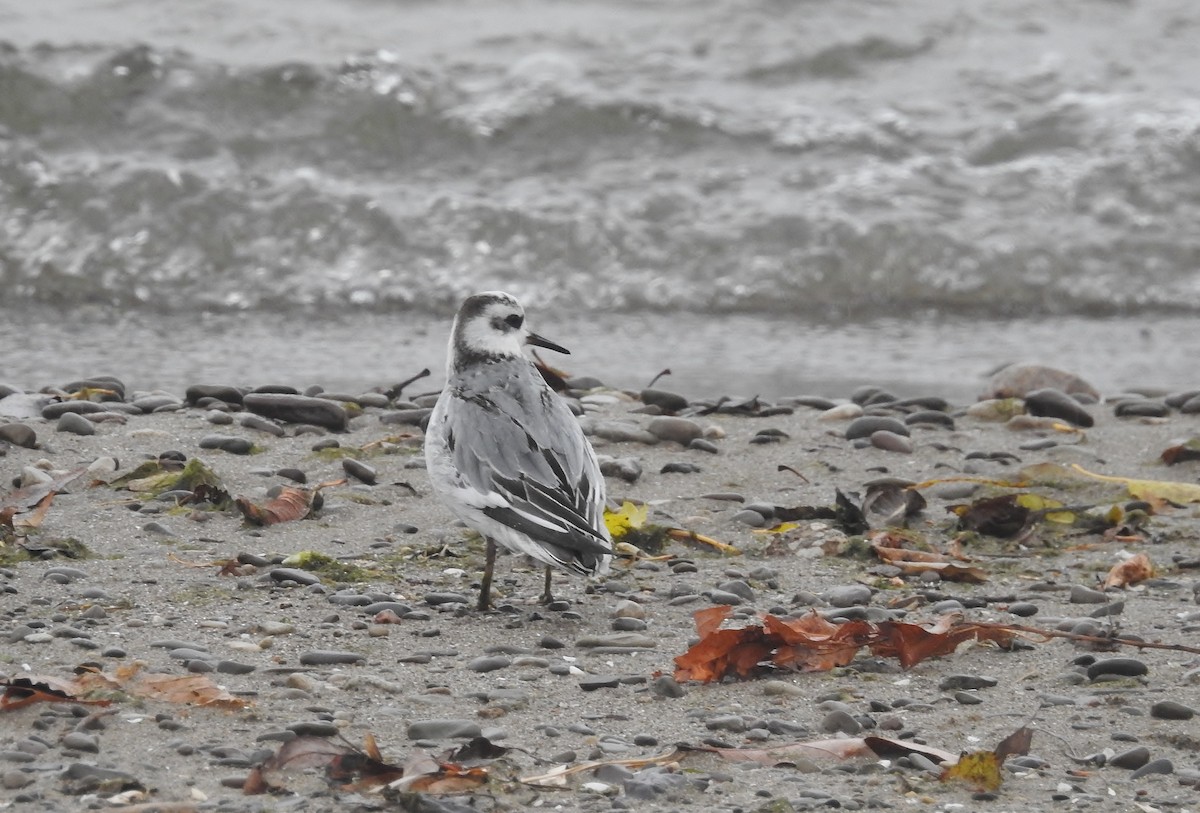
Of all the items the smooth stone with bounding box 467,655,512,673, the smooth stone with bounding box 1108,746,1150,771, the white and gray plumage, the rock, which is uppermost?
the white and gray plumage

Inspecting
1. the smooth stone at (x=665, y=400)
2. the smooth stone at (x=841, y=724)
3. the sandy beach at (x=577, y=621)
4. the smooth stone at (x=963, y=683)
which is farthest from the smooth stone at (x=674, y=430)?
the smooth stone at (x=841, y=724)

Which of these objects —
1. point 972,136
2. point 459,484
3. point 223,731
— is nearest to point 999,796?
point 223,731

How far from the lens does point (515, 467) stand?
440 cm

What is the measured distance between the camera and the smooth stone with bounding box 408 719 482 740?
3270 millimetres

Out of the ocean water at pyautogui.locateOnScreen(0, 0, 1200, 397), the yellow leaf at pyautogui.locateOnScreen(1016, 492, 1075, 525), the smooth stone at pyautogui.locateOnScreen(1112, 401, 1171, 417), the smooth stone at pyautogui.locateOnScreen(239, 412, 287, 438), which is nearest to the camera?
the yellow leaf at pyautogui.locateOnScreen(1016, 492, 1075, 525)

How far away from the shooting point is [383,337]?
930cm

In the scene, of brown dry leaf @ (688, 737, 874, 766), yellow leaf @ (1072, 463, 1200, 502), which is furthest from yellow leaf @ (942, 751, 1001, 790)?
yellow leaf @ (1072, 463, 1200, 502)

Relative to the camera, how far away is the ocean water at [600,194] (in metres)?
9.36

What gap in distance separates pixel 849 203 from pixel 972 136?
5.29 feet

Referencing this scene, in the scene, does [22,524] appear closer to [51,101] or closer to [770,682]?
[770,682]

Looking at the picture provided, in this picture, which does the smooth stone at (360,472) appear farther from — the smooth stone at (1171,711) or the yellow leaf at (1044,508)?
the smooth stone at (1171,711)

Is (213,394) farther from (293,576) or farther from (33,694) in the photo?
(33,694)

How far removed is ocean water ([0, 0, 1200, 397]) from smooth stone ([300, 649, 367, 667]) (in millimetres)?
4205

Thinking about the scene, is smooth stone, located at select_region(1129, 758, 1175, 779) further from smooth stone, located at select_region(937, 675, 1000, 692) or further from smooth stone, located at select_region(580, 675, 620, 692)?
smooth stone, located at select_region(580, 675, 620, 692)
